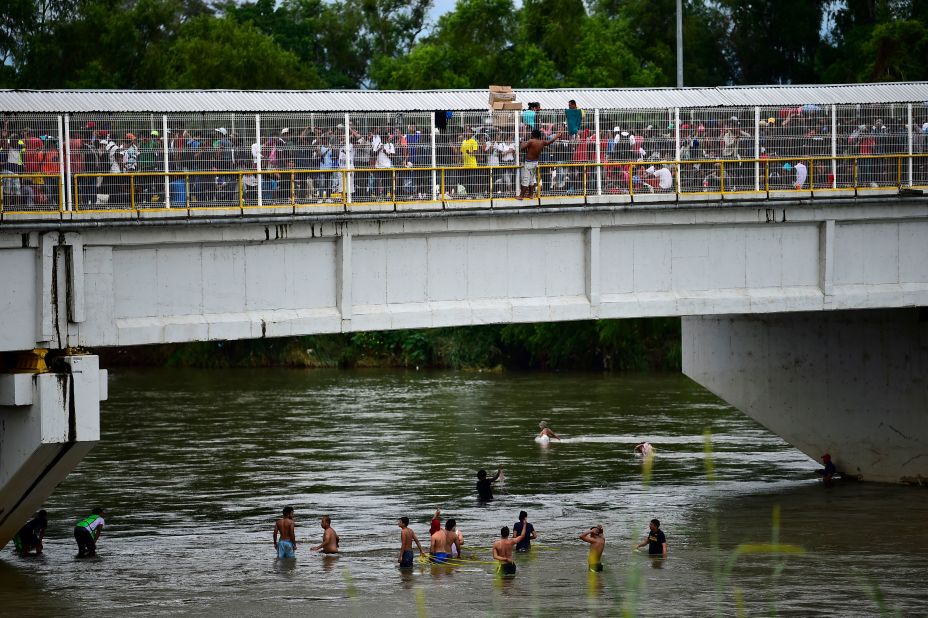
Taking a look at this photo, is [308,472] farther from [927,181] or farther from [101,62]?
[101,62]

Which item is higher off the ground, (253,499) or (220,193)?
(220,193)

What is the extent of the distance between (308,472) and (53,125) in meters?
15.4

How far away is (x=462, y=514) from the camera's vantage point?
113 ft

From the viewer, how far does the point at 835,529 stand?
32.8 m

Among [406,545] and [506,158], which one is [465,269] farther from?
[406,545]

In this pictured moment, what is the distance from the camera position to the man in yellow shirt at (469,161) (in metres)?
29.8

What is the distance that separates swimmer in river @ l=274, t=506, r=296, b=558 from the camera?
29.7m

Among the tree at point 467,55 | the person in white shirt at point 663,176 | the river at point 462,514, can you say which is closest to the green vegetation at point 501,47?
the tree at point 467,55

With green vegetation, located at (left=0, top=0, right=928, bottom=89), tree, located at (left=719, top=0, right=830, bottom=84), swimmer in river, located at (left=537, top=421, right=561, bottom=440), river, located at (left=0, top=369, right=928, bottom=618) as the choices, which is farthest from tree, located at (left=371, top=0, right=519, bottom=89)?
swimmer in river, located at (left=537, top=421, right=561, bottom=440)

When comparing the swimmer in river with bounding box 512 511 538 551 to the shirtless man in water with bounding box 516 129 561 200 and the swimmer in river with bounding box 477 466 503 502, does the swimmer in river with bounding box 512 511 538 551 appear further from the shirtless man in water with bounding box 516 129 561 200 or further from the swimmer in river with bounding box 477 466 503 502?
the shirtless man in water with bounding box 516 129 561 200

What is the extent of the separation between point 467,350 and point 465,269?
44.8m

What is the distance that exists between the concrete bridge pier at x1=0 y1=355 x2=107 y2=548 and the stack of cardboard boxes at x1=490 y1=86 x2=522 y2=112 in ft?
28.7

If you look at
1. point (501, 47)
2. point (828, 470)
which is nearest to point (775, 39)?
point (501, 47)

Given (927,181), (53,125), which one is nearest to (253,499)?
(53,125)
